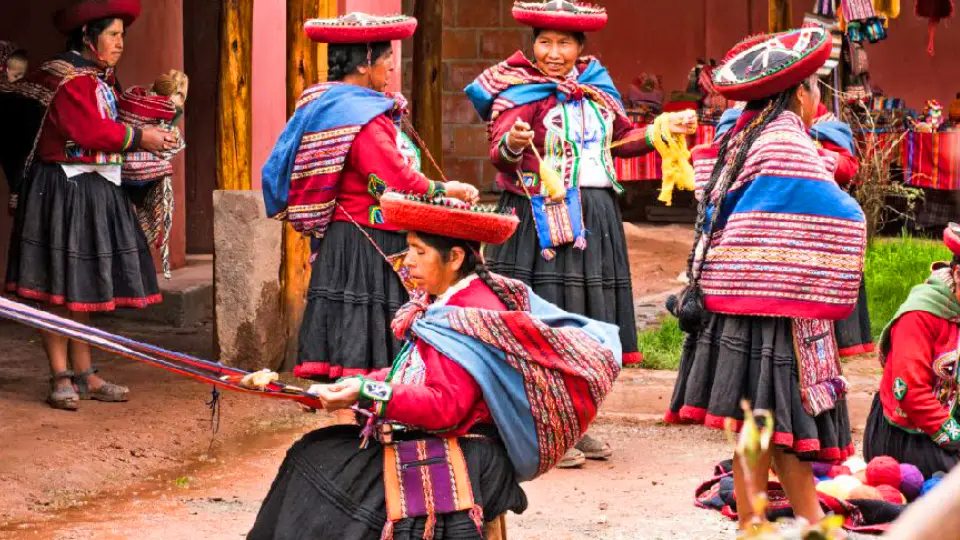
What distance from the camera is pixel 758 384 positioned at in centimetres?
471

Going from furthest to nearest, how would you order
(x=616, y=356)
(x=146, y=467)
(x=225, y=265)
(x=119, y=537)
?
(x=225, y=265), (x=146, y=467), (x=119, y=537), (x=616, y=356)

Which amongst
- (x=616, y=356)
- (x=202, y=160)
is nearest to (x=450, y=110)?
(x=202, y=160)

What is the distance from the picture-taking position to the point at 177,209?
1109cm

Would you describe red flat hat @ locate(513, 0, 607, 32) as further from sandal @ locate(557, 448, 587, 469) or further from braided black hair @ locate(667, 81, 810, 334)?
sandal @ locate(557, 448, 587, 469)

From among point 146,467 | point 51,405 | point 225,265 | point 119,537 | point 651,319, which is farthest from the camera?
point 651,319

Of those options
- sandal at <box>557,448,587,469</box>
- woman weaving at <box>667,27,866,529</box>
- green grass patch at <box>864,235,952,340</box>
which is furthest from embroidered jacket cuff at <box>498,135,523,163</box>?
green grass patch at <box>864,235,952,340</box>

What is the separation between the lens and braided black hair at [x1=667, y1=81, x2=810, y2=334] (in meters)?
4.73

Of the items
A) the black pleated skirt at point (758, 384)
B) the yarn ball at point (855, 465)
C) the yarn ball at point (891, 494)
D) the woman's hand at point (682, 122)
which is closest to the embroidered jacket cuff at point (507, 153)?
the woman's hand at point (682, 122)

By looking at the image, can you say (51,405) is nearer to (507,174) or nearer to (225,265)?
(225,265)

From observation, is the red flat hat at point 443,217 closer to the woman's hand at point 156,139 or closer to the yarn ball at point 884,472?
the yarn ball at point 884,472

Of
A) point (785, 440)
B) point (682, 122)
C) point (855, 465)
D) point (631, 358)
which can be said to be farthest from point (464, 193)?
point (855, 465)

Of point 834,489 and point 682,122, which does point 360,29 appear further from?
point 834,489

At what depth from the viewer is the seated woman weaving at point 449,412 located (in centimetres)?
382

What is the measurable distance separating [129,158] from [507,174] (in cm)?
211
